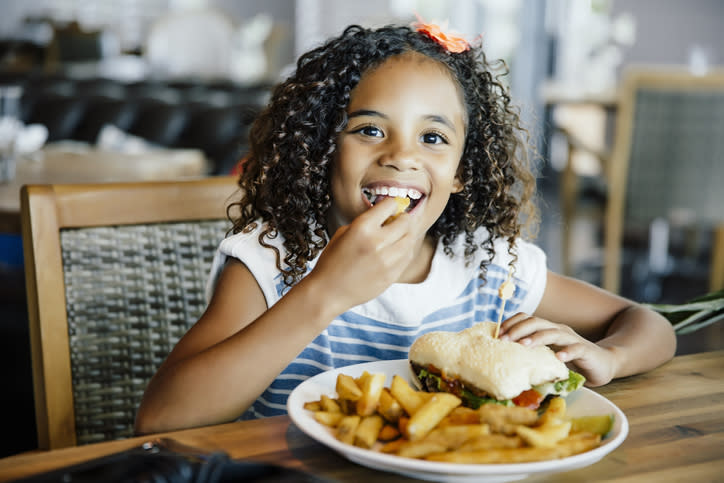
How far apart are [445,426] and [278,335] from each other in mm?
255

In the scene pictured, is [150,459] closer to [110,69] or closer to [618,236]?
[618,236]

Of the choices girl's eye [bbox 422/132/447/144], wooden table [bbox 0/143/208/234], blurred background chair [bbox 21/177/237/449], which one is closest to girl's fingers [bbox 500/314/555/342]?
girl's eye [bbox 422/132/447/144]

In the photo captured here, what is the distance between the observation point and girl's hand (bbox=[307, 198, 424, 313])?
87 centimetres

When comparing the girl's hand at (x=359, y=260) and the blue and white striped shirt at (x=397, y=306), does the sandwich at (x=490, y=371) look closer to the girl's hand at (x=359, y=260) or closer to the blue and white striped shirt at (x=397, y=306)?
the girl's hand at (x=359, y=260)

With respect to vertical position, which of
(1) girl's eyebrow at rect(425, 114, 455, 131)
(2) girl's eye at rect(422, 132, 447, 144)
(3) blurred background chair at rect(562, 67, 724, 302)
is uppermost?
(1) girl's eyebrow at rect(425, 114, 455, 131)

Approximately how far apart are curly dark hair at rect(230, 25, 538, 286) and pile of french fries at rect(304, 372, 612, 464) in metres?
0.43

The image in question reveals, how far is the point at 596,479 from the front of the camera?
0.67 m

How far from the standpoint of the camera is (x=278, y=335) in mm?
872

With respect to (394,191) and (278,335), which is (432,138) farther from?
(278,335)

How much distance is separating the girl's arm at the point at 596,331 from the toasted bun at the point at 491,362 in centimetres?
8

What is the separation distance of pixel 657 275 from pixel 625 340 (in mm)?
3695

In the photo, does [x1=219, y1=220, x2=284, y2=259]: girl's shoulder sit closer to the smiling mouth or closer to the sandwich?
the smiling mouth

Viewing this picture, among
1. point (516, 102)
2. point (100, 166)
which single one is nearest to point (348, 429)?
point (516, 102)

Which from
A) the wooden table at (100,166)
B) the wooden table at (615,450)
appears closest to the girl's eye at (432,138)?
the wooden table at (615,450)
